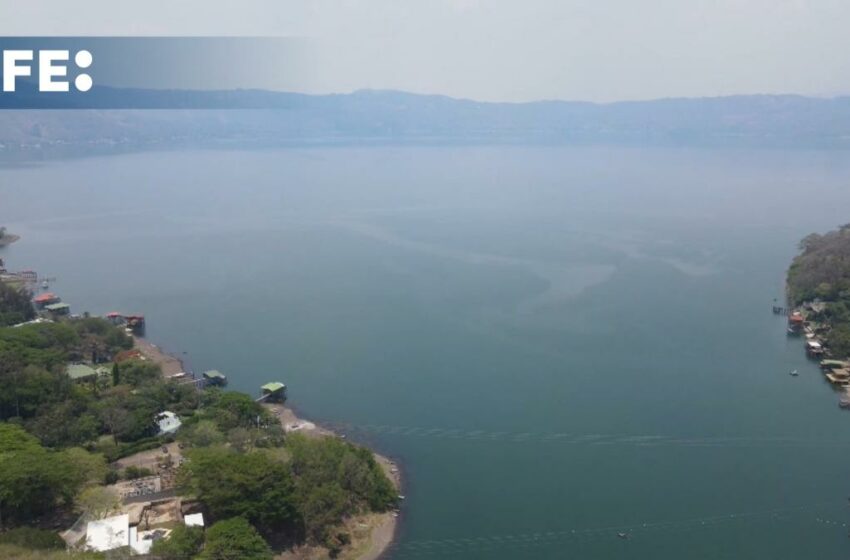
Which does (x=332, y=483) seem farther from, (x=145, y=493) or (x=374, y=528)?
(x=145, y=493)

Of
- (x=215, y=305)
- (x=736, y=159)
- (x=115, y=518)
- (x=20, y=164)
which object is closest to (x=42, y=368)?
(x=115, y=518)

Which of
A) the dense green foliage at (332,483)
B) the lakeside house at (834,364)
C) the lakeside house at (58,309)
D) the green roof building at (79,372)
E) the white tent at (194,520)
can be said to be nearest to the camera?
the white tent at (194,520)

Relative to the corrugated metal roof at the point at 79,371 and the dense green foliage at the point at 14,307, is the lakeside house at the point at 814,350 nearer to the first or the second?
the corrugated metal roof at the point at 79,371

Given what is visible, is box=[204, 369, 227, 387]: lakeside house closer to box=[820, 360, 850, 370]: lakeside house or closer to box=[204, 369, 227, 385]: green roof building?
box=[204, 369, 227, 385]: green roof building

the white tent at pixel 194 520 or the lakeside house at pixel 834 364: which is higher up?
the lakeside house at pixel 834 364

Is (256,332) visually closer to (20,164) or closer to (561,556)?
(561,556)

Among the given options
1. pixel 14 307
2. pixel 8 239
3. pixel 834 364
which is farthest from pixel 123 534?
pixel 8 239

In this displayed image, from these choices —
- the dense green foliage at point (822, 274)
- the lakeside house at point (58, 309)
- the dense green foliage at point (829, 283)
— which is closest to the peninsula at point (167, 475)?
the lakeside house at point (58, 309)

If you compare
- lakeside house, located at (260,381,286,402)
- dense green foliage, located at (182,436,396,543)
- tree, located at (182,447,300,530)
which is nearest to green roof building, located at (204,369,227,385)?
lakeside house, located at (260,381,286,402)
